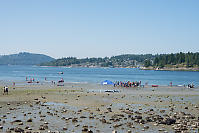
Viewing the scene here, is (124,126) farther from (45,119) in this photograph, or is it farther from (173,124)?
(45,119)

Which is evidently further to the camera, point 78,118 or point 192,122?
point 78,118

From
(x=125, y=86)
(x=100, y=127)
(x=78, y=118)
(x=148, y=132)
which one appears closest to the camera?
(x=148, y=132)

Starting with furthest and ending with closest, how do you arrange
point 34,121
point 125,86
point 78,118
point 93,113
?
point 125,86 < point 93,113 < point 78,118 < point 34,121

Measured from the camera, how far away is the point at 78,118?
26.8 meters

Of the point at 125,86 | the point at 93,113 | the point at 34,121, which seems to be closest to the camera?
the point at 34,121

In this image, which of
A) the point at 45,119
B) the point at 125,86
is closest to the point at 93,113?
the point at 45,119

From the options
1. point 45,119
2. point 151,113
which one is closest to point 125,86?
point 151,113

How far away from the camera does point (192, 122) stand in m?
24.4

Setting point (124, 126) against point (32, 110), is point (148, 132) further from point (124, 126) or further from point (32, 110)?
point (32, 110)

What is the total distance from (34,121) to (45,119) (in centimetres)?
126

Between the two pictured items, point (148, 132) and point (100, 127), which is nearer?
point (148, 132)

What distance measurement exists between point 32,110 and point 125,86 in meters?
44.6

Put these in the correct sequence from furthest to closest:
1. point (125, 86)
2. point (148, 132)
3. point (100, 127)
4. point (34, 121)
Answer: point (125, 86) → point (34, 121) → point (100, 127) → point (148, 132)

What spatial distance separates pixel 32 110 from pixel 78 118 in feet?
22.2
